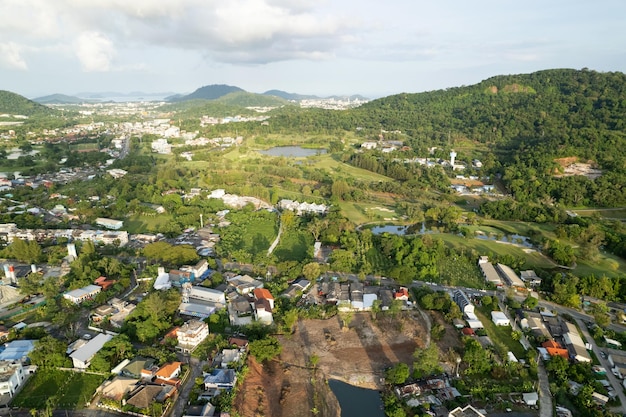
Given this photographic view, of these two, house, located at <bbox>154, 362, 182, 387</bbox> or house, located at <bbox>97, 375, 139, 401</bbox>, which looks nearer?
house, located at <bbox>97, 375, 139, 401</bbox>

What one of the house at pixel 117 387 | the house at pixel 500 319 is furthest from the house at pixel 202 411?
the house at pixel 500 319

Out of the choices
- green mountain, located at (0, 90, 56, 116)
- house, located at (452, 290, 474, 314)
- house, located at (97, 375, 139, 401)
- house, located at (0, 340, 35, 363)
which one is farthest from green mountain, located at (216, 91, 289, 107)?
house, located at (97, 375, 139, 401)

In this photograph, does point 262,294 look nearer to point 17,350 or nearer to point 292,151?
point 17,350

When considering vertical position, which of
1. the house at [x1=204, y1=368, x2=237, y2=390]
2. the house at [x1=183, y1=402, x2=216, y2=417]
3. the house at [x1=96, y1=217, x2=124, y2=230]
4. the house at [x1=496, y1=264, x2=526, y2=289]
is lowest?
the house at [x1=183, y1=402, x2=216, y2=417]

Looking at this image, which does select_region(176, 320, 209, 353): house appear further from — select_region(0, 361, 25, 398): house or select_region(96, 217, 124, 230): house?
select_region(96, 217, 124, 230): house

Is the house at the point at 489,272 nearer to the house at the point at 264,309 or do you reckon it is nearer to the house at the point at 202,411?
the house at the point at 264,309

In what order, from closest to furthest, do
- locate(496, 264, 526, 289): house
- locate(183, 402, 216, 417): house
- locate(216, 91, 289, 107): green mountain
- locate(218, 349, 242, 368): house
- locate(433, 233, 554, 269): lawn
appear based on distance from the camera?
1. locate(183, 402, 216, 417): house
2. locate(218, 349, 242, 368): house
3. locate(496, 264, 526, 289): house
4. locate(433, 233, 554, 269): lawn
5. locate(216, 91, 289, 107): green mountain
